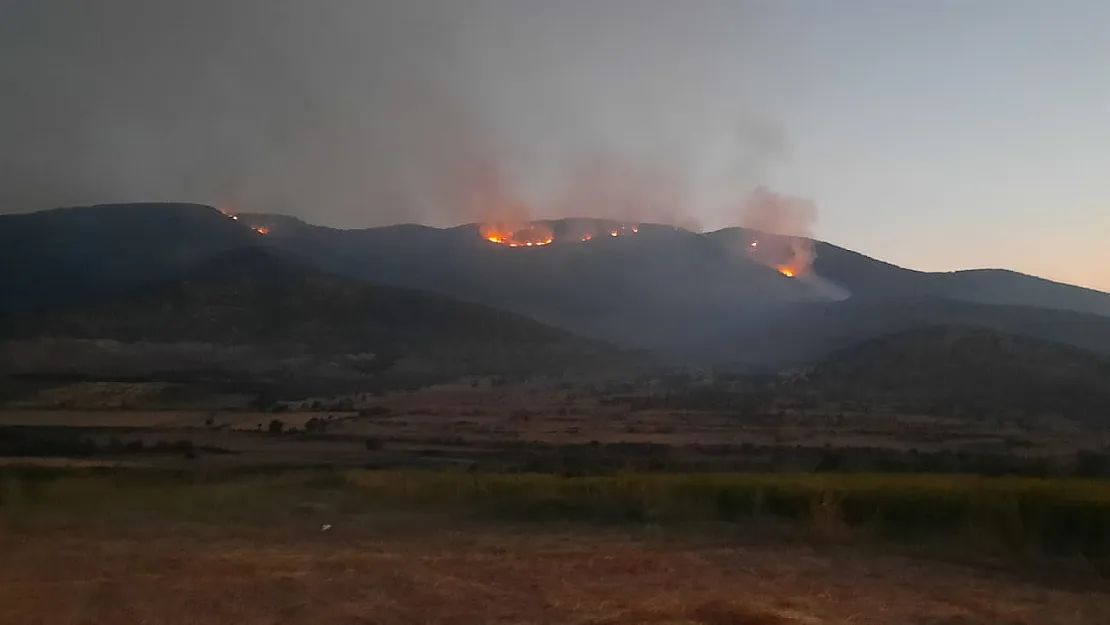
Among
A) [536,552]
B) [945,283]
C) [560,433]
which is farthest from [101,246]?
[536,552]

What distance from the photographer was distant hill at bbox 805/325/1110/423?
163 ft

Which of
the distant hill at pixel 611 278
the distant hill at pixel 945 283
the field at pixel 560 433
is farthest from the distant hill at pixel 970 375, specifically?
the distant hill at pixel 945 283

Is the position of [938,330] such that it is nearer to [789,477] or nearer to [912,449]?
[912,449]

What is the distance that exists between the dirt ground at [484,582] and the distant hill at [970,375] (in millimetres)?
34987

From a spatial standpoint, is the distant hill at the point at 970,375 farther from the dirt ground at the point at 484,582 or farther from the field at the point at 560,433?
the dirt ground at the point at 484,582

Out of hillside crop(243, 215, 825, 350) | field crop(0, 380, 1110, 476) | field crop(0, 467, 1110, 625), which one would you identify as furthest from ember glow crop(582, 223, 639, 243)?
field crop(0, 467, 1110, 625)

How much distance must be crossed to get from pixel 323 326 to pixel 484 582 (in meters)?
75.1

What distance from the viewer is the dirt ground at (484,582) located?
1162 cm

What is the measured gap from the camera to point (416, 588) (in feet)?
41.8

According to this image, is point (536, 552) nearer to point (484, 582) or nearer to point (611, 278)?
point (484, 582)

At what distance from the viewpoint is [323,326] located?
281ft

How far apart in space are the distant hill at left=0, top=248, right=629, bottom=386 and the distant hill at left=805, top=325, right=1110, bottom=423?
2358 centimetres

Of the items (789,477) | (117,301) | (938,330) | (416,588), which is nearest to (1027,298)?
(938,330)

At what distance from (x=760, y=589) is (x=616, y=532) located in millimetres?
4073
